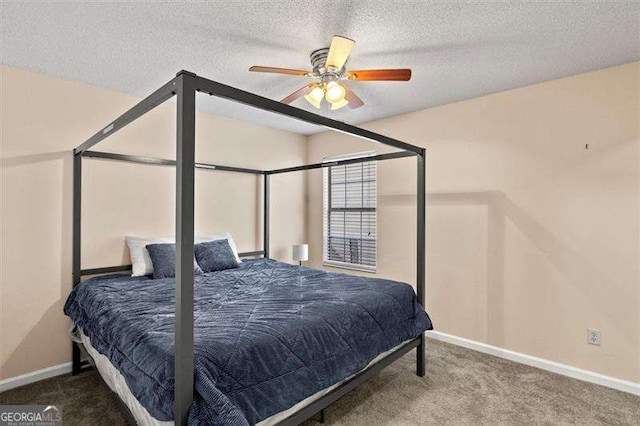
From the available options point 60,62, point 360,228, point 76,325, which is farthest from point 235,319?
point 360,228

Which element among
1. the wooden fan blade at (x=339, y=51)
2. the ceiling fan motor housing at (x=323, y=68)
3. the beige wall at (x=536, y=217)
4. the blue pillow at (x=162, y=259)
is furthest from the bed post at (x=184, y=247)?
the beige wall at (x=536, y=217)

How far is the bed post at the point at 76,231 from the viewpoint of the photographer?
2.84m

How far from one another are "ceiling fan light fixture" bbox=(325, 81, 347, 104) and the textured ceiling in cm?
29

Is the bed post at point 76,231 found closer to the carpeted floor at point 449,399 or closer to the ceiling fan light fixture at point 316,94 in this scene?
the carpeted floor at point 449,399

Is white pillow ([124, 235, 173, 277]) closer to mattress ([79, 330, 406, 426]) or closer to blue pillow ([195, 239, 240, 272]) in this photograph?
blue pillow ([195, 239, 240, 272])

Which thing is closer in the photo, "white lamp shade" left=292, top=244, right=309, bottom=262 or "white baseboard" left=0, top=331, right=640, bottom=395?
"white baseboard" left=0, top=331, right=640, bottom=395

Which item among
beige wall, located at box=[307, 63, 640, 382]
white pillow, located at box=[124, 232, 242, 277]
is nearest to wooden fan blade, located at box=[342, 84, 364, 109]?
beige wall, located at box=[307, 63, 640, 382]

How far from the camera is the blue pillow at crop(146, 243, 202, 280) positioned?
3.02 m

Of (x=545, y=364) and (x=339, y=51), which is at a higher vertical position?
(x=339, y=51)

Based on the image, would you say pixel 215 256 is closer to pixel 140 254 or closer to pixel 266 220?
pixel 140 254

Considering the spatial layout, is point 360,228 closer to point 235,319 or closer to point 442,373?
point 442,373

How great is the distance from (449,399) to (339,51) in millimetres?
2515

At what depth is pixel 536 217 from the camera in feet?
10.0

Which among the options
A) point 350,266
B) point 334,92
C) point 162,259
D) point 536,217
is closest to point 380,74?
point 334,92
